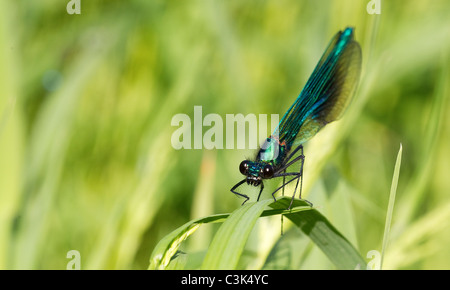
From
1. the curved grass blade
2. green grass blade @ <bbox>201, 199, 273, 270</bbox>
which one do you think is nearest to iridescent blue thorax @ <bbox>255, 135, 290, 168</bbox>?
green grass blade @ <bbox>201, 199, 273, 270</bbox>

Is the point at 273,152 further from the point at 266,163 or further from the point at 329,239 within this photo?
the point at 329,239

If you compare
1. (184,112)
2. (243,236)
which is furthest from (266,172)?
(184,112)

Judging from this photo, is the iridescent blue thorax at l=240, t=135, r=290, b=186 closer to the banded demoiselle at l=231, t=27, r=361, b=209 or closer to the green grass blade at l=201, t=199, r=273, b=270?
the banded demoiselle at l=231, t=27, r=361, b=209

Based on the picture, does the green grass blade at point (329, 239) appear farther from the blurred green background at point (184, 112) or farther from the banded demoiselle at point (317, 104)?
the banded demoiselle at point (317, 104)

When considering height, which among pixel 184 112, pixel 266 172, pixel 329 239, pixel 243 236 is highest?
pixel 184 112

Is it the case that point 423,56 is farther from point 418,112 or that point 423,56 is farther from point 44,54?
point 44,54

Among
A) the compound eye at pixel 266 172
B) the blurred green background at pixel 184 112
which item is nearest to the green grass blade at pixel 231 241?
the blurred green background at pixel 184 112
